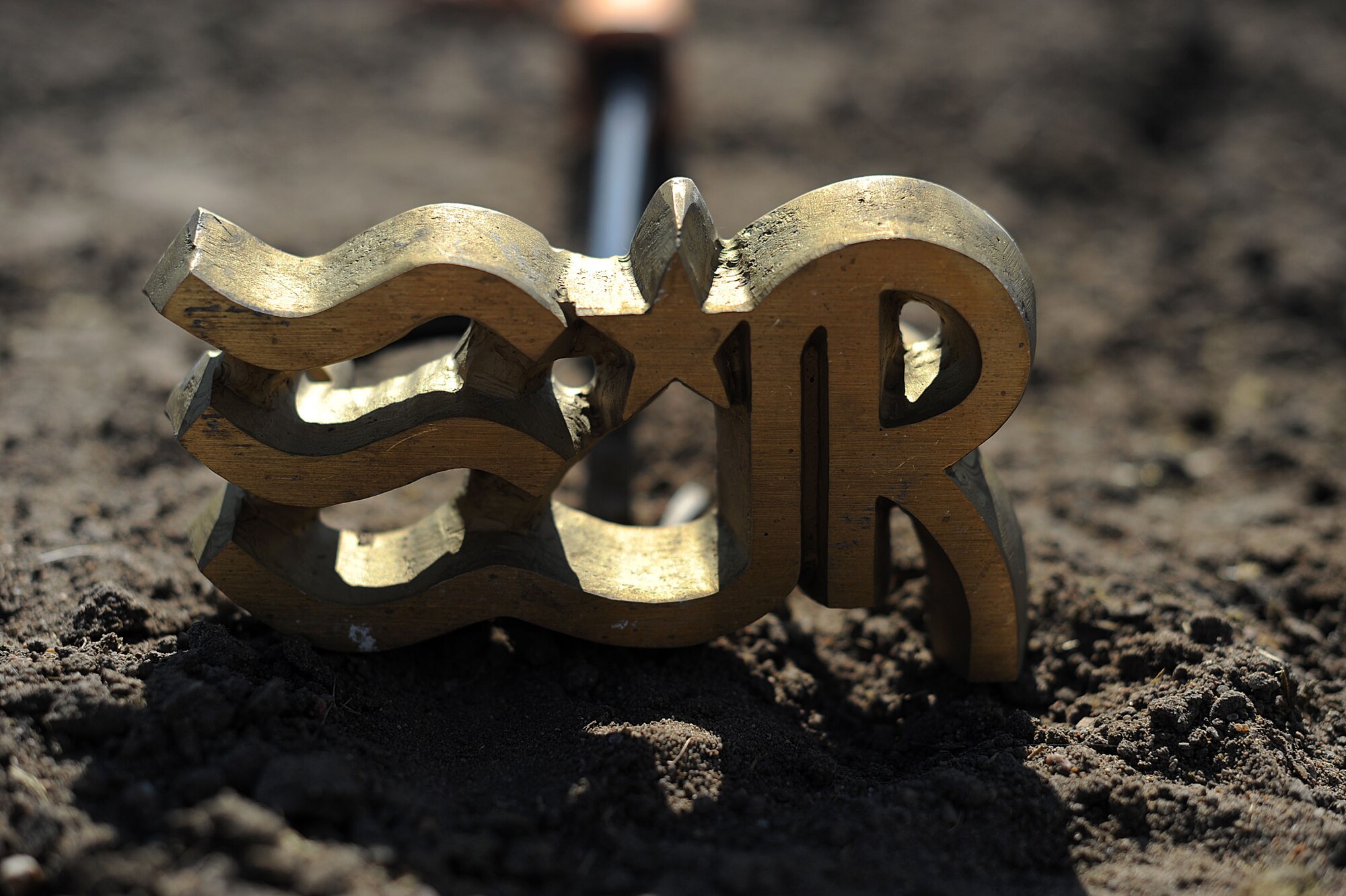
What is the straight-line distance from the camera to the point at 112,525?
12.3ft

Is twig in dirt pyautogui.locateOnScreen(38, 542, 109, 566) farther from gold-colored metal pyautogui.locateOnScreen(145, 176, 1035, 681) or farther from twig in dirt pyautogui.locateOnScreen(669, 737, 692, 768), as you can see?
twig in dirt pyautogui.locateOnScreen(669, 737, 692, 768)

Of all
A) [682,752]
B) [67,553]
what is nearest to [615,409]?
[682,752]

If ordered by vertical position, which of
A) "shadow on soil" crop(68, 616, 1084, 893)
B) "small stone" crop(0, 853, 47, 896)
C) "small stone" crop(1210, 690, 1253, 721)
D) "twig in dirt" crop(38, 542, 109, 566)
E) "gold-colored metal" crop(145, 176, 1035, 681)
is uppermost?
"gold-colored metal" crop(145, 176, 1035, 681)

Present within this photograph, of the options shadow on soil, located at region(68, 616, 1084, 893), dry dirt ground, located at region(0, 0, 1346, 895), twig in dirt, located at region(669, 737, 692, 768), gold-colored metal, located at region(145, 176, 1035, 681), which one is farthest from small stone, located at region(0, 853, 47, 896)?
twig in dirt, located at region(669, 737, 692, 768)

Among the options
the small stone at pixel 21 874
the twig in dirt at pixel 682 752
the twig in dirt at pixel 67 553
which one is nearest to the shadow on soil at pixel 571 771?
the twig in dirt at pixel 682 752

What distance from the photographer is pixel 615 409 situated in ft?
9.22

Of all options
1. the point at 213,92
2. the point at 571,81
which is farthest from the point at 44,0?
the point at 571,81

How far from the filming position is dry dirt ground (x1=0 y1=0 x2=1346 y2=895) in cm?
242

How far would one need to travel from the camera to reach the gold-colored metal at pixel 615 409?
2.61m

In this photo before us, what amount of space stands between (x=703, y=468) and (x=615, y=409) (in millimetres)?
1808

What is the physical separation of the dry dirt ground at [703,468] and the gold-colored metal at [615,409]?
9.3 inches

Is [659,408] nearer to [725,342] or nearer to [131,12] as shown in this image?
[725,342]

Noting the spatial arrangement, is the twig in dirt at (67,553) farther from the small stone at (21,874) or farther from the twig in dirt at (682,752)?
the twig in dirt at (682,752)

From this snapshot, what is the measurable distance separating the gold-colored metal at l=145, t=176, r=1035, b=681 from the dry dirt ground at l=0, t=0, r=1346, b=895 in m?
0.24
